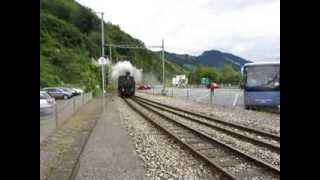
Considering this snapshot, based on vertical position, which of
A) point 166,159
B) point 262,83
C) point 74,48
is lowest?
point 166,159

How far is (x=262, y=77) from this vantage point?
26297mm

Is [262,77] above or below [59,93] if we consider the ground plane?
above

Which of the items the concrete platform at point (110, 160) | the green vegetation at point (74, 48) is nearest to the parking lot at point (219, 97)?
the green vegetation at point (74, 48)

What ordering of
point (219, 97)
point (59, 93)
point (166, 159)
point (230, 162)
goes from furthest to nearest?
point (219, 97) → point (59, 93) → point (166, 159) → point (230, 162)

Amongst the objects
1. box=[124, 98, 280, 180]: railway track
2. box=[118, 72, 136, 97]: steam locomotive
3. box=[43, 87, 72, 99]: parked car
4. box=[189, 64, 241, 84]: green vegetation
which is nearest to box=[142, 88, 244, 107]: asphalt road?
box=[118, 72, 136, 97]: steam locomotive

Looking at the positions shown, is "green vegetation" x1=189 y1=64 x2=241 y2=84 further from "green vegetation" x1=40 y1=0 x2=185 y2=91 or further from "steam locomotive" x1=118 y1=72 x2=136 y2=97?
"steam locomotive" x1=118 y1=72 x2=136 y2=97

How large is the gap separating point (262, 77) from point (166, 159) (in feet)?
55.1

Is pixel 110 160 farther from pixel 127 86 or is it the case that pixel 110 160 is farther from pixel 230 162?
pixel 127 86

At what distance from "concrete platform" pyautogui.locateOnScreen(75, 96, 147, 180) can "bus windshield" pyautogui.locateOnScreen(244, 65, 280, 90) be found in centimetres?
1277

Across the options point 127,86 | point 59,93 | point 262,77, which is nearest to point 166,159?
point 262,77

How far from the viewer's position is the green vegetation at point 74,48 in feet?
188

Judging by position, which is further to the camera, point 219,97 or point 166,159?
point 219,97

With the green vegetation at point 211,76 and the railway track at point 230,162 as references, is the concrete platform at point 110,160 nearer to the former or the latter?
the railway track at point 230,162
